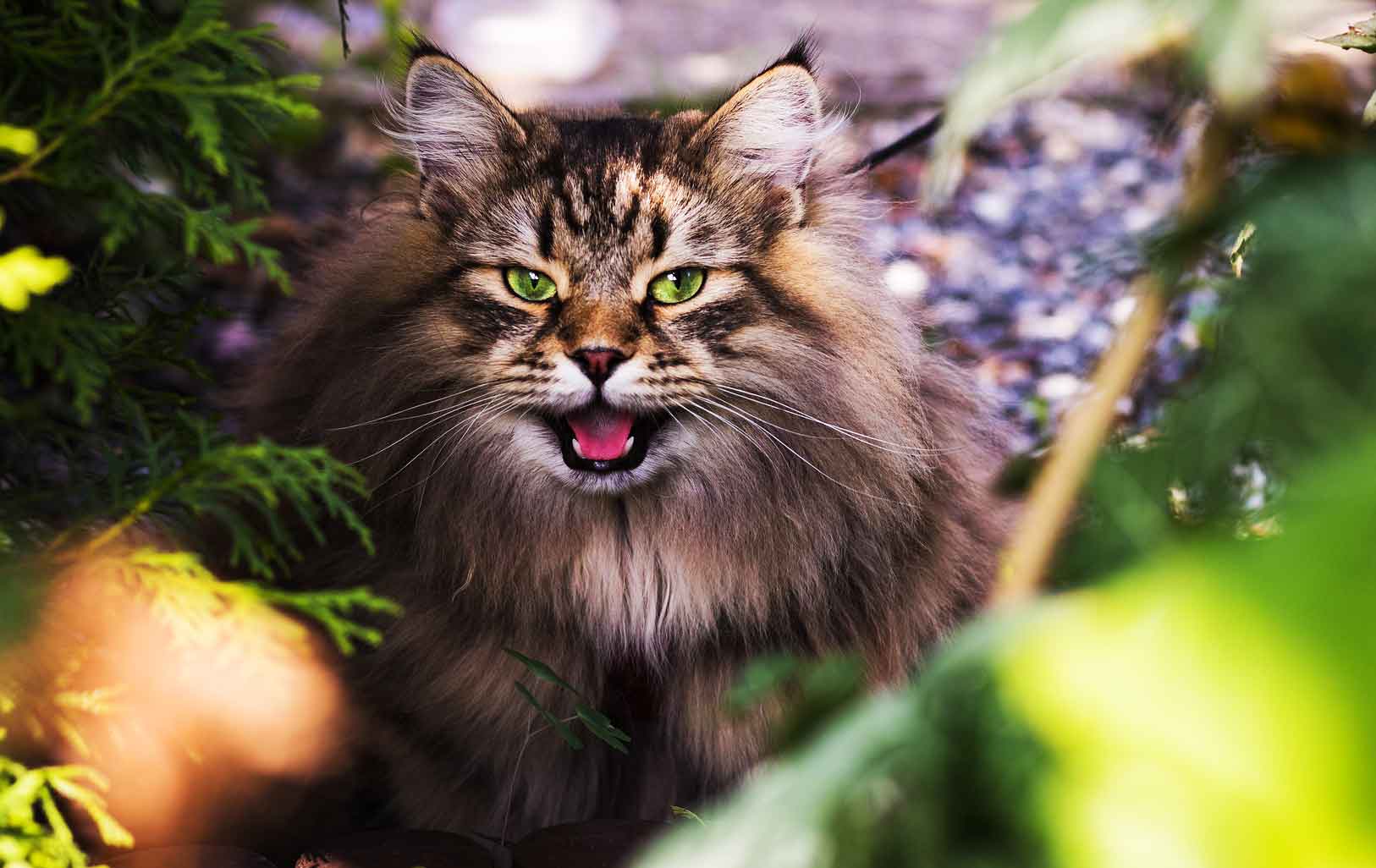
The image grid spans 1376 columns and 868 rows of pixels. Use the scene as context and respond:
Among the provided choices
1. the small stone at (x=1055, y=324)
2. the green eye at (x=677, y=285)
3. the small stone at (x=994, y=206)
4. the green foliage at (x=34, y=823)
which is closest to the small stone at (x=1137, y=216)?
the small stone at (x=994, y=206)

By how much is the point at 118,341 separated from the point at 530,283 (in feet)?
2.30

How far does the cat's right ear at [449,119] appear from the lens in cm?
207

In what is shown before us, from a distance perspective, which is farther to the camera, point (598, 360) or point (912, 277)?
point (912, 277)

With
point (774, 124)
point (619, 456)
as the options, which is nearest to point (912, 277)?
point (774, 124)

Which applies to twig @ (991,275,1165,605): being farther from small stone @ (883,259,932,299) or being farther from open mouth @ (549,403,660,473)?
small stone @ (883,259,932,299)

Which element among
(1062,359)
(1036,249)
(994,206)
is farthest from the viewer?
(994,206)

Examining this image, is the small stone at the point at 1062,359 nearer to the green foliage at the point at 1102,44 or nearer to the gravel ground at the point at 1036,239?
the gravel ground at the point at 1036,239

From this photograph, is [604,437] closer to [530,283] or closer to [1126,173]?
[530,283]

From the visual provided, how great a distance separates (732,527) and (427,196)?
83 cm

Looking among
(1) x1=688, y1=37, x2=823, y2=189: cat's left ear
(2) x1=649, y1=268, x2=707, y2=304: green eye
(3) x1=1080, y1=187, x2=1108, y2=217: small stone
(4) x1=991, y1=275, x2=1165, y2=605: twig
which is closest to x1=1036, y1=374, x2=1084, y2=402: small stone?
(3) x1=1080, y1=187, x2=1108, y2=217: small stone

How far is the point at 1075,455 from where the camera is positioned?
0.79 m

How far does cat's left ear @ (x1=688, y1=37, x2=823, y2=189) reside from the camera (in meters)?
2.04

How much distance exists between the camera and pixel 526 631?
6.86ft

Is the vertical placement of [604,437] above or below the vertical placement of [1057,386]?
above
